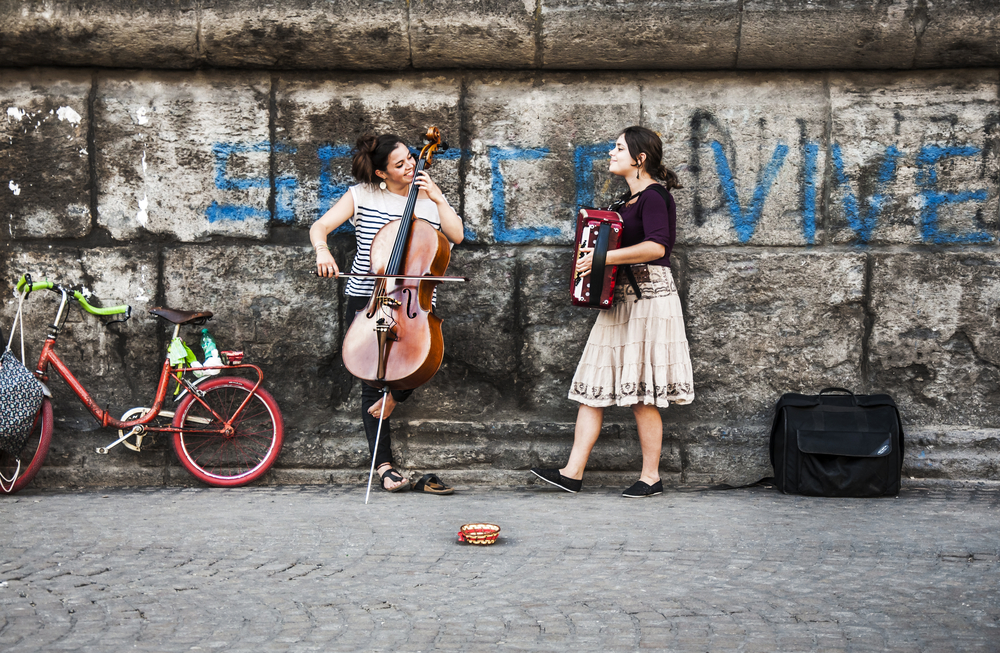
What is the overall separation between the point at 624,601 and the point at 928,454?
8.81ft

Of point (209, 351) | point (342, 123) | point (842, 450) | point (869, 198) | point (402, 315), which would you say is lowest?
point (842, 450)

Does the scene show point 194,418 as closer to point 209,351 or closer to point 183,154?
point 209,351

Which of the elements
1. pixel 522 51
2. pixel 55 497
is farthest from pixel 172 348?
pixel 522 51

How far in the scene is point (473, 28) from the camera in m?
5.02

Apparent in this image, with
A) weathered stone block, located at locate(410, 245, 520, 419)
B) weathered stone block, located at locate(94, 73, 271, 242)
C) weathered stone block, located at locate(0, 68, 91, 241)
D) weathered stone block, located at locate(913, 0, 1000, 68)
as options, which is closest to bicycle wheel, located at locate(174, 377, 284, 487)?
weathered stone block, located at locate(410, 245, 520, 419)

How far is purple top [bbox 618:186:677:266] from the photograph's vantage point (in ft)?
15.1

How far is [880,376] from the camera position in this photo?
5.23 m

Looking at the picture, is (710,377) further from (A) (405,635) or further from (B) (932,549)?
(A) (405,635)

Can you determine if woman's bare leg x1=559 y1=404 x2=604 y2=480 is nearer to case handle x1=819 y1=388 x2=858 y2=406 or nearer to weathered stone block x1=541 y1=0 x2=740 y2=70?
case handle x1=819 y1=388 x2=858 y2=406

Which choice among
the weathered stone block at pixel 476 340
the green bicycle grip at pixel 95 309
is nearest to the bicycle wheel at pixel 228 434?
the green bicycle grip at pixel 95 309

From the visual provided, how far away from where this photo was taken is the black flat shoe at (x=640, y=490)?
478cm

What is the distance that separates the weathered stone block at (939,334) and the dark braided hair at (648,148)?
4.14 ft

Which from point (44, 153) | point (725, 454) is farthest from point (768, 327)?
point (44, 153)

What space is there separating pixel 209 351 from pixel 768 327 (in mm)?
2874
